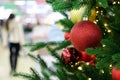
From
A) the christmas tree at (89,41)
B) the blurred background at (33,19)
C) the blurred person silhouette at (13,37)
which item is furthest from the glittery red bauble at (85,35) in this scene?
the blurred background at (33,19)

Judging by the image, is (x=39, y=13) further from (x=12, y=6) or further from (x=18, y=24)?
(x=18, y=24)

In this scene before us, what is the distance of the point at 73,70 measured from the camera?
4.49 feet

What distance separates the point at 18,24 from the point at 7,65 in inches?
28.6

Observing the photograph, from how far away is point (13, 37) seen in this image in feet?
17.4

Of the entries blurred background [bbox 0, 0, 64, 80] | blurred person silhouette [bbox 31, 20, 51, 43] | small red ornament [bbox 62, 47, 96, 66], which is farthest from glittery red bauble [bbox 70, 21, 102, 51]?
blurred person silhouette [bbox 31, 20, 51, 43]

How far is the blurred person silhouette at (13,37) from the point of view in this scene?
5174 mm

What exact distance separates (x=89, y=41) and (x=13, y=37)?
4391mm

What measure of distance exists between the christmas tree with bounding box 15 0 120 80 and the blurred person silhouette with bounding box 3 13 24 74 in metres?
3.72

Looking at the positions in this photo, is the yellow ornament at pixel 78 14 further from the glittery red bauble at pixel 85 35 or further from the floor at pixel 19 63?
the floor at pixel 19 63

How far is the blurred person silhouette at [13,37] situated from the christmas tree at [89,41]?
3.72 metres

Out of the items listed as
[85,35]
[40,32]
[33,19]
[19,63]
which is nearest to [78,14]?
[85,35]

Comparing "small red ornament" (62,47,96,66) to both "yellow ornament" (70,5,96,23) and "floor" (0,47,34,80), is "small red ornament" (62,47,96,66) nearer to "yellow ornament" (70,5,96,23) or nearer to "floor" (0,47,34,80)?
"yellow ornament" (70,5,96,23)

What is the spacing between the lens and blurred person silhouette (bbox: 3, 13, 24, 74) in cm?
517

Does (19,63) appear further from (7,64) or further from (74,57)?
(74,57)
